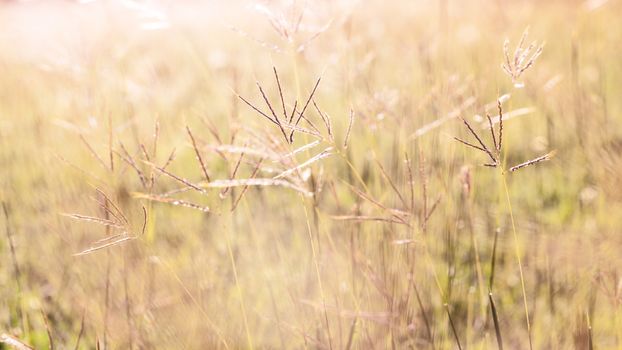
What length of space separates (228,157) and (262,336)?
20.3 inches

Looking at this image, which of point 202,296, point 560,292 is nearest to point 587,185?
point 560,292

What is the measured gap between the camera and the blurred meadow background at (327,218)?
88 centimetres

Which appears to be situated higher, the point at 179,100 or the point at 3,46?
the point at 3,46

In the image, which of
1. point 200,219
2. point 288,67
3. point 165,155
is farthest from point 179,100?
point 200,219

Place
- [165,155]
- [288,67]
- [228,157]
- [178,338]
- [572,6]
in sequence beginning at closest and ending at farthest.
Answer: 1. [228,157]
2. [178,338]
3. [165,155]
4. [288,67]
5. [572,6]

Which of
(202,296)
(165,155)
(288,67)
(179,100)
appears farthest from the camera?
(288,67)

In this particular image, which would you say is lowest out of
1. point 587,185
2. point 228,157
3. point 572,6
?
point 587,185

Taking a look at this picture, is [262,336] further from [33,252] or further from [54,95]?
[54,95]

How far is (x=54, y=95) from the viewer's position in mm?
3625

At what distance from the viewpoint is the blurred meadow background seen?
2.87 feet

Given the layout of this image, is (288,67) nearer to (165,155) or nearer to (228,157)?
(165,155)

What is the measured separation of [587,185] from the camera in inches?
73.1

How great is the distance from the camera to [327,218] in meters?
1.65

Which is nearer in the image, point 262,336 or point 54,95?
point 262,336
